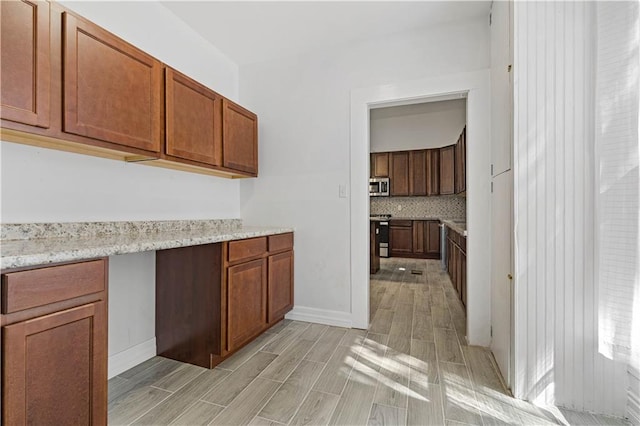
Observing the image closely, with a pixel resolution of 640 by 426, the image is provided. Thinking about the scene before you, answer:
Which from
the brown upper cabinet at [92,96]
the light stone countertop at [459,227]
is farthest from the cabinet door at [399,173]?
the brown upper cabinet at [92,96]

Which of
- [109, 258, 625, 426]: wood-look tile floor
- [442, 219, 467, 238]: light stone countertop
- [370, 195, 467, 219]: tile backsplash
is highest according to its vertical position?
[370, 195, 467, 219]: tile backsplash

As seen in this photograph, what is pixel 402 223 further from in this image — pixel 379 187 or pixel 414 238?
pixel 379 187

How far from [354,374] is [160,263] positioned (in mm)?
1528

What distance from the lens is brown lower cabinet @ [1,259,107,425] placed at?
0.94 meters

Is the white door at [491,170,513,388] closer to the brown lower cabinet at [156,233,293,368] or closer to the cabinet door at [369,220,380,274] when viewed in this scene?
the brown lower cabinet at [156,233,293,368]

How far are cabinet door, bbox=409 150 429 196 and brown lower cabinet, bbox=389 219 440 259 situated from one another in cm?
68

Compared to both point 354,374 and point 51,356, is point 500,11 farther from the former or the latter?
point 51,356

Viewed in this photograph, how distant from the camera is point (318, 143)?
2801mm

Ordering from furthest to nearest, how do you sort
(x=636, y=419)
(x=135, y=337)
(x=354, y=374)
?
(x=135, y=337), (x=354, y=374), (x=636, y=419)

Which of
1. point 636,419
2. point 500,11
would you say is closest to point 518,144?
point 500,11

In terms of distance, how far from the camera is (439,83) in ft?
7.97

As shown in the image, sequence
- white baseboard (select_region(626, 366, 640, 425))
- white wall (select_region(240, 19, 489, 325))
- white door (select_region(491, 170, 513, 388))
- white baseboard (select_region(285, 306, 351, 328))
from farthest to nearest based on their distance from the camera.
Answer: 1. white baseboard (select_region(285, 306, 351, 328))
2. white wall (select_region(240, 19, 489, 325))
3. white door (select_region(491, 170, 513, 388))
4. white baseboard (select_region(626, 366, 640, 425))

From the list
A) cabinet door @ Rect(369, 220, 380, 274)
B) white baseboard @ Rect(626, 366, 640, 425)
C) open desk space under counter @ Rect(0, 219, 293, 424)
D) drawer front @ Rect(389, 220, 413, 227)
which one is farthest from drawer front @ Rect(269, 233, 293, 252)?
drawer front @ Rect(389, 220, 413, 227)

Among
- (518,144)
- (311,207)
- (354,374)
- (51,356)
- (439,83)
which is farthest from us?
(311,207)
